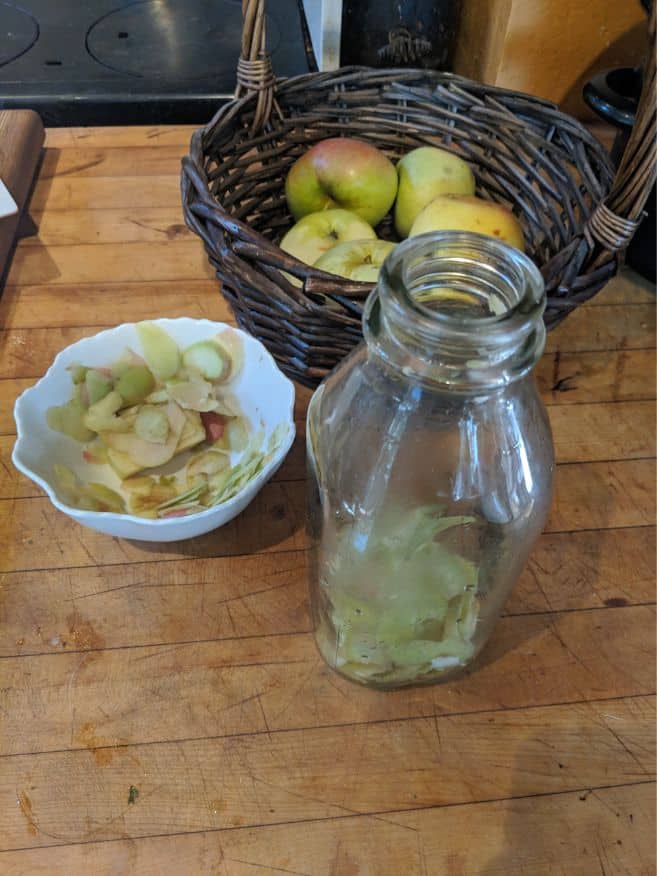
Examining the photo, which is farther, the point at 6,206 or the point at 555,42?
the point at 555,42

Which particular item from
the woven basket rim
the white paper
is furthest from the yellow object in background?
the white paper

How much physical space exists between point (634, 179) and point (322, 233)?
24 cm

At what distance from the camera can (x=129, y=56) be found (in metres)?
1.06

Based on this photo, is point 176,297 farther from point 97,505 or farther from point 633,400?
point 633,400

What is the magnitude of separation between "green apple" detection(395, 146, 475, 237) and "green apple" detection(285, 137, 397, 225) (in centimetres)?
1

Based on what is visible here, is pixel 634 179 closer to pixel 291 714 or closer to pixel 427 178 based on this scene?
pixel 427 178

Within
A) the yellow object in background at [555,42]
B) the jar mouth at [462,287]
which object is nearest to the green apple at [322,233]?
the jar mouth at [462,287]

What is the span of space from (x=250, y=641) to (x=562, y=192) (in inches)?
17.4

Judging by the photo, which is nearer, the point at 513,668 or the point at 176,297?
the point at 513,668

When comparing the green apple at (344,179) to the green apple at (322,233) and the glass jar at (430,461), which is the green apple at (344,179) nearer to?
the green apple at (322,233)

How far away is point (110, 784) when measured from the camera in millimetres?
396

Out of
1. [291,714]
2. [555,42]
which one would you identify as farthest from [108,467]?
[555,42]

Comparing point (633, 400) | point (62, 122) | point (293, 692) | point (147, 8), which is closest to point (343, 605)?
point (293, 692)

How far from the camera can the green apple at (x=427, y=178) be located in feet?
2.01
